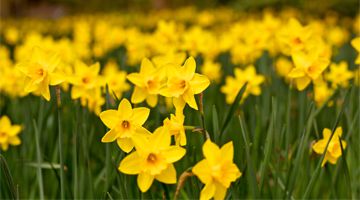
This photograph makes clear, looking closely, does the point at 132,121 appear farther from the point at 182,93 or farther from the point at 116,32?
the point at 116,32

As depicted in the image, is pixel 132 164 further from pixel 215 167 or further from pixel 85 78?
pixel 85 78

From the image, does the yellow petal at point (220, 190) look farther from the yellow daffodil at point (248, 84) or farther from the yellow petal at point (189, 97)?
the yellow daffodil at point (248, 84)

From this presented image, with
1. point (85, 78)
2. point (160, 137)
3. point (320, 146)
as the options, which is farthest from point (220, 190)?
point (85, 78)

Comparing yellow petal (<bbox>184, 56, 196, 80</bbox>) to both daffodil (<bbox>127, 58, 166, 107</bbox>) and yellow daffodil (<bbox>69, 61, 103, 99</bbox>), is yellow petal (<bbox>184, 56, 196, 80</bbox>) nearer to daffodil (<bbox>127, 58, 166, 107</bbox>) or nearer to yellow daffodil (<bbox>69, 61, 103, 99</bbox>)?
daffodil (<bbox>127, 58, 166, 107</bbox>)

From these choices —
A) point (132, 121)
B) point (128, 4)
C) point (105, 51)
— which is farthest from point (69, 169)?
point (128, 4)

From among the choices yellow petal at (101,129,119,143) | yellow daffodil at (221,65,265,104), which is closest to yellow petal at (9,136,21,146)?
yellow petal at (101,129,119,143)
